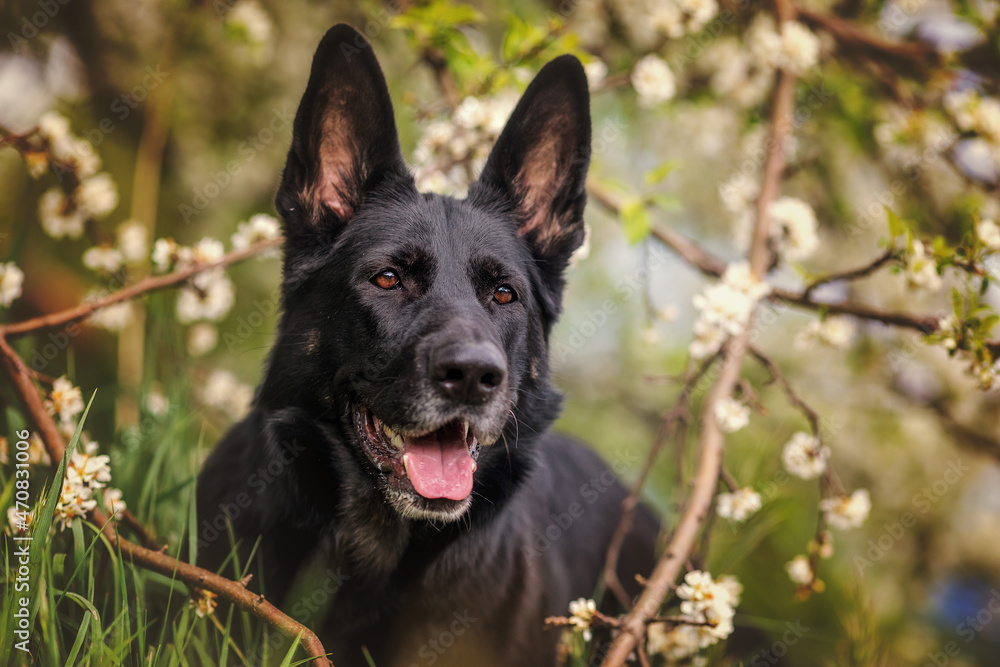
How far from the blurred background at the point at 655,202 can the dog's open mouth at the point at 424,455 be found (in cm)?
82

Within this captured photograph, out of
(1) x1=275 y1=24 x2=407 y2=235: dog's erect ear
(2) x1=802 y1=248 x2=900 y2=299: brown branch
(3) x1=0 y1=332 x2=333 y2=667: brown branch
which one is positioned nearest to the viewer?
(3) x1=0 y1=332 x2=333 y2=667: brown branch

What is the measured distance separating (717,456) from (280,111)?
16.0 feet

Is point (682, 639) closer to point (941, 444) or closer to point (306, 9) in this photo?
point (941, 444)

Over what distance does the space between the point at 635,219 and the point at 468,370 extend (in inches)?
60.2

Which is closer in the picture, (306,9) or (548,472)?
(548,472)

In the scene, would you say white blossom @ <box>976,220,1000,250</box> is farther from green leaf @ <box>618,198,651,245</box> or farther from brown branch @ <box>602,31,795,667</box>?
green leaf @ <box>618,198,651,245</box>

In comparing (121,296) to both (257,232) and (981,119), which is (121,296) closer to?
(257,232)

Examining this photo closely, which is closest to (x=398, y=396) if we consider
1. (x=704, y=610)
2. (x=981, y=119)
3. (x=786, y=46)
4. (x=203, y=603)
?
(x=203, y=603)

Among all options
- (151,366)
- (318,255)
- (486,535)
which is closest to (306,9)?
(151,366)

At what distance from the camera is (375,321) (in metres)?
2.42

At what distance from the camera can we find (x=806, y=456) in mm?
2928

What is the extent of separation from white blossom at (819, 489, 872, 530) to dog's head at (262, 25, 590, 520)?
4.19 feet

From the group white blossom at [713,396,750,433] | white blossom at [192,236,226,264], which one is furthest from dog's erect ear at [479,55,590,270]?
white blossom at [192,236,226,264]

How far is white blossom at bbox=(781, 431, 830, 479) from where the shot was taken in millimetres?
2891
